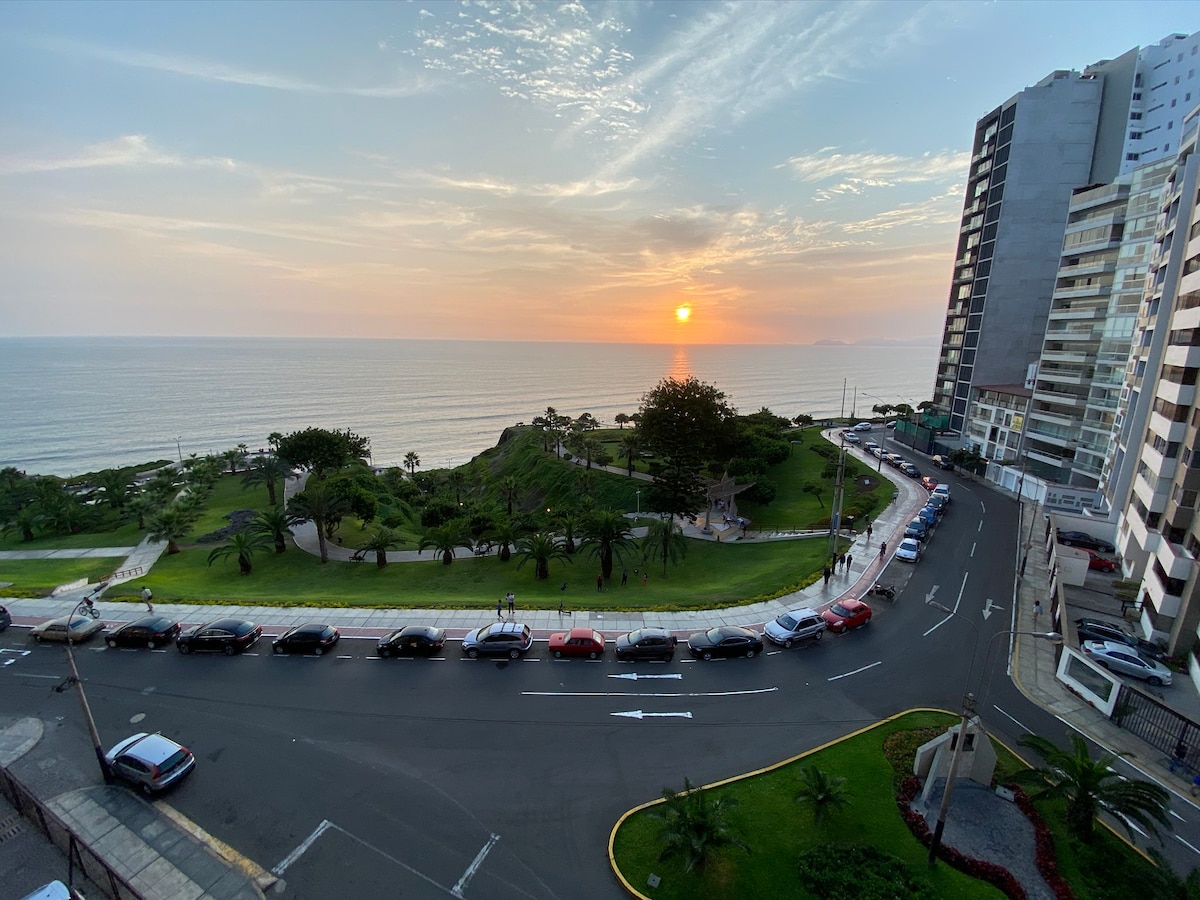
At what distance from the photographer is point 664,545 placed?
149ft

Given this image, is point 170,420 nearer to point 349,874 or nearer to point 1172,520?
point 349,874

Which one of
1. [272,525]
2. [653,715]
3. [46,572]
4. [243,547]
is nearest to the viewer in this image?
[653,715]

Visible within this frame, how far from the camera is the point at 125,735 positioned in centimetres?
2244

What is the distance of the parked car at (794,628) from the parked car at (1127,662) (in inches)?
531

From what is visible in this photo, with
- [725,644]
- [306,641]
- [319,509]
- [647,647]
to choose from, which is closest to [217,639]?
[306,641]

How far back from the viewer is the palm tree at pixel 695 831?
1576 centimetres

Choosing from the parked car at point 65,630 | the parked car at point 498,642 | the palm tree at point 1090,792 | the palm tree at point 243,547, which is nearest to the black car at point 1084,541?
the palm tree at point 1090,792

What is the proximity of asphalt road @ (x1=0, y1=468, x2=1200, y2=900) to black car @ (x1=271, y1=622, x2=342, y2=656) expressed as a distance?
0.74 metres

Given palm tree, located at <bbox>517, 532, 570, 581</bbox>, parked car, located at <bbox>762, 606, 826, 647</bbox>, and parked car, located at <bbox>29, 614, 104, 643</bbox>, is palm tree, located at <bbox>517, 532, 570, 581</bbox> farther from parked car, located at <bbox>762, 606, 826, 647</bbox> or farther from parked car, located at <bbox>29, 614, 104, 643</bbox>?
parked car, located at <bbox>29, 614, 104, 643</bbox>

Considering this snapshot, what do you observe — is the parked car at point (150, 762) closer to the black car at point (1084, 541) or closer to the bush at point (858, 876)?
the bush at point (858, 876)

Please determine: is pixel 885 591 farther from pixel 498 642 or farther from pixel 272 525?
pixel 272 525

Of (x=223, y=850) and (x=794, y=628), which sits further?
(x=794, y=628)

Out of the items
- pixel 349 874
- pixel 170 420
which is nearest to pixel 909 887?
pixel 349 874

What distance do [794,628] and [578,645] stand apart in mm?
11940
